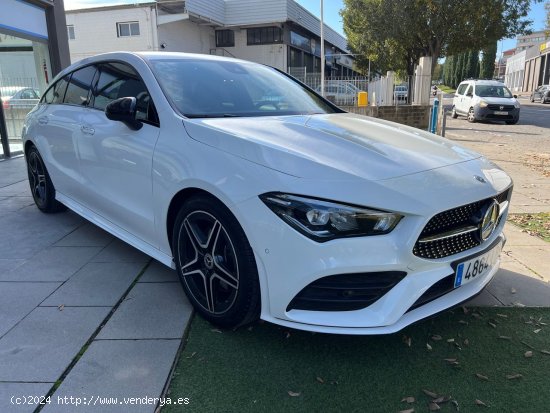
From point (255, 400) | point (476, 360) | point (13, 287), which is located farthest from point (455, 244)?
point (13, 287)

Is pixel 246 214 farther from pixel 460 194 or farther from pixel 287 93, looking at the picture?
pixel 287 93

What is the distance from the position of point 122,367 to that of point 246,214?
3.47 feet

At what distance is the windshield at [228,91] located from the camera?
123 inches

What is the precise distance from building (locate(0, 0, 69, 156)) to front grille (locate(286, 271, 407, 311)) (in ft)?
28.9

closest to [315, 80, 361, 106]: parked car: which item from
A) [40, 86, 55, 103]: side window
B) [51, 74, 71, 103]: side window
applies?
[40, 86, 55, 103]: side window

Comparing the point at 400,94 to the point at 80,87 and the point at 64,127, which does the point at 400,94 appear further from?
the point at 64,127

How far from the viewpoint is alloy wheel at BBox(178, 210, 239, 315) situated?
251 centimetres

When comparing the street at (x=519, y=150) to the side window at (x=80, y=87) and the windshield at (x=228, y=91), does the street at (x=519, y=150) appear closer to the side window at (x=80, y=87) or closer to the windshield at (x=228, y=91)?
the windshield at (x=228, y=91)

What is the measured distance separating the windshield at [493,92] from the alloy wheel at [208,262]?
62.0ft

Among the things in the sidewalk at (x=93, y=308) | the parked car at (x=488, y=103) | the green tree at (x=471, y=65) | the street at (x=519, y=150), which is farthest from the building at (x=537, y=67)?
the sidewalk at (x=93, y=308)

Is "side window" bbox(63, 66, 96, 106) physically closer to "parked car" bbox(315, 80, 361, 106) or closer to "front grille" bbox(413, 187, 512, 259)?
"front grille" bbox(413, 187, 512, 259)

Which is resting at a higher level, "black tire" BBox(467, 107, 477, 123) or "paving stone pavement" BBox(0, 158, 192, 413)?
"black tire" BBox(467, 107, 477, 123)

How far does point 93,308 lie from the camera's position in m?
3.03

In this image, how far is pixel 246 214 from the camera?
2.28m
